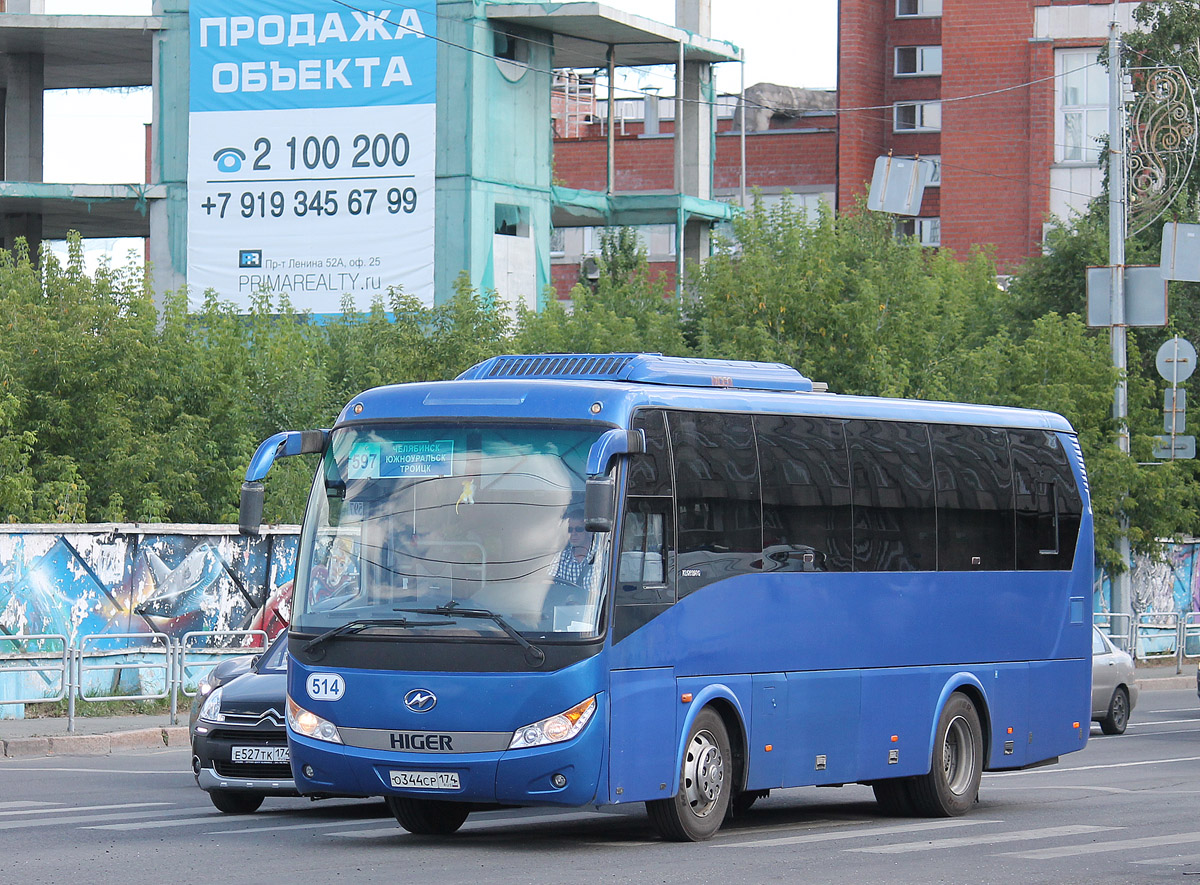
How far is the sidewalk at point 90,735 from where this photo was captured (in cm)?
1978

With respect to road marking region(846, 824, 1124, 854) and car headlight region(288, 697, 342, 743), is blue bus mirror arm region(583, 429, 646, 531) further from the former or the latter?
road marking region(846, 824, 1124, 854)

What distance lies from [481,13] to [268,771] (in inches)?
1284

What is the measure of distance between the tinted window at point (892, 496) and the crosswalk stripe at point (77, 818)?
5546mm

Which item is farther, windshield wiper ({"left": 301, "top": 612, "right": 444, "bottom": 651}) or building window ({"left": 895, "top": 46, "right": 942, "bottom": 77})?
building window ({"left": 895, "top": 46, "right": 942, "bottom": 77})

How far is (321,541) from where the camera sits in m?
12.0

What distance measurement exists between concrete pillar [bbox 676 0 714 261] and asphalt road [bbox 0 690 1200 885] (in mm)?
34491

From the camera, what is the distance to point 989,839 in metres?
13.0

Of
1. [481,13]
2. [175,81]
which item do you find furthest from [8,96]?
[481,13]

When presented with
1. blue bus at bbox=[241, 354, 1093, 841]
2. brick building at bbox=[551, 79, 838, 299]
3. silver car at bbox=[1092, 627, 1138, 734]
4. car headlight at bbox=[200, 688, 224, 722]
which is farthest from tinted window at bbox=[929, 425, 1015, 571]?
brick building at bbox=[551, 79, 838, 299]

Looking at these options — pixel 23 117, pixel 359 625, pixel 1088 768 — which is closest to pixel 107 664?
pixel 1088 768

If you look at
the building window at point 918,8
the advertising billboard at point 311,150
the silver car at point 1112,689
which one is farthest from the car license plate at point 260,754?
the building window at point 918,8

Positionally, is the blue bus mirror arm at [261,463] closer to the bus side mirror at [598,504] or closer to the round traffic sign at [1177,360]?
the bus side mirror at [598,504]

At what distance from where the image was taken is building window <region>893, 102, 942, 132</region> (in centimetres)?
8194

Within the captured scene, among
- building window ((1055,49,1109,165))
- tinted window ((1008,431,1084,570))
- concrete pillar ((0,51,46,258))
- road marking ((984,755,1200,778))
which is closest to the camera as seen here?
tinted window ((1008,431,1084,570))
